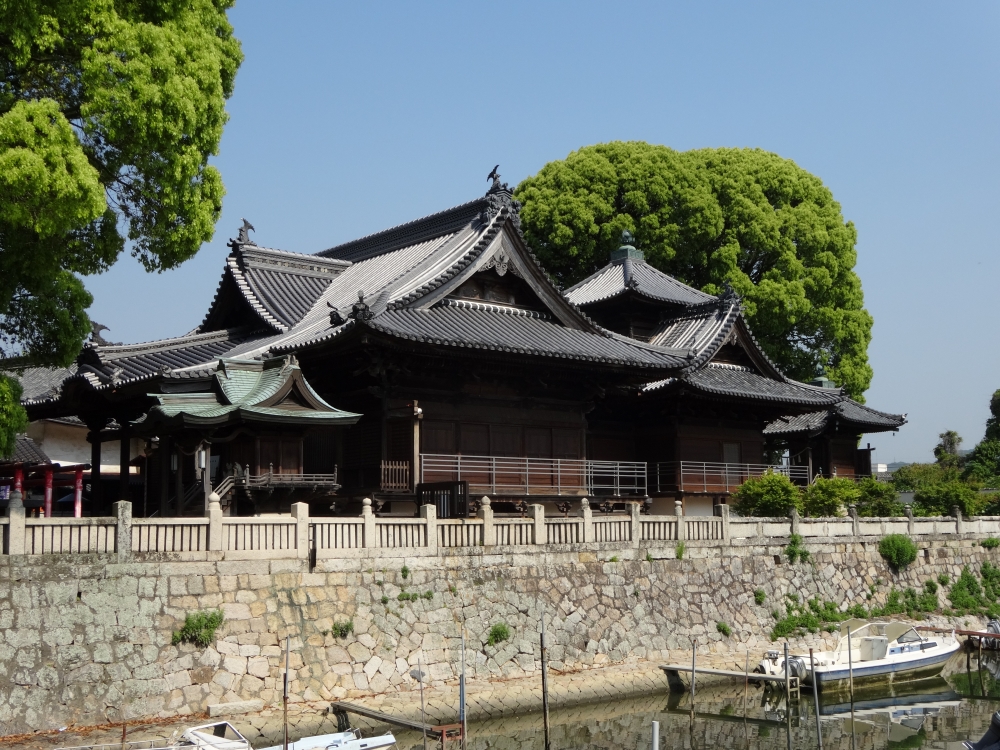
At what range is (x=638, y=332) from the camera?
41.8 metres

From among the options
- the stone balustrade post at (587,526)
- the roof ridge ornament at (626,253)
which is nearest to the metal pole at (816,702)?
the stone balustrade post at (587,526)

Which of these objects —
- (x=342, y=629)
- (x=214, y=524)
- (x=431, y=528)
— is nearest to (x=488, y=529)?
(x=431, y=528)

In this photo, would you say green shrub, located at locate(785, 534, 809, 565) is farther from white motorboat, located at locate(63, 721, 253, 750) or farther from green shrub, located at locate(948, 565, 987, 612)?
white motorboat, located at locate(63, 721, 253, 750)

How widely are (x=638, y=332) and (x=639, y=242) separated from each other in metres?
9.61

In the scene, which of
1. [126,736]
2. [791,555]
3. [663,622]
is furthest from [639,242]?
[126,736]

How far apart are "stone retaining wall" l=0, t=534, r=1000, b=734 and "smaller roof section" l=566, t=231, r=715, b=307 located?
1297 cm

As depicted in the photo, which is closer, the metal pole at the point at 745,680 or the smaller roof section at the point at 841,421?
the metal pole at the point at 745,680

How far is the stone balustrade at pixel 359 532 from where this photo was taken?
775 inches

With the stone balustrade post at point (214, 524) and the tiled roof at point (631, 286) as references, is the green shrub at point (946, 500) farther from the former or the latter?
the stone balustrade post at point (214, 524)

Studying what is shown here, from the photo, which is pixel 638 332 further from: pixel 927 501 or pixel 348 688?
pixel 348 688

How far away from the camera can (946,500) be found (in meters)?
38.3

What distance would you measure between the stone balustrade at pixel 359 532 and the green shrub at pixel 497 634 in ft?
5.88

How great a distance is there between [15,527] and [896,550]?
24571mm

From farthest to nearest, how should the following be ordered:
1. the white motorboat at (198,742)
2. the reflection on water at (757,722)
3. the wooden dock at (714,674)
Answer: the wooden dock at (714,674), the reflection on water at (757,722), the white motorboat at (198,742)
